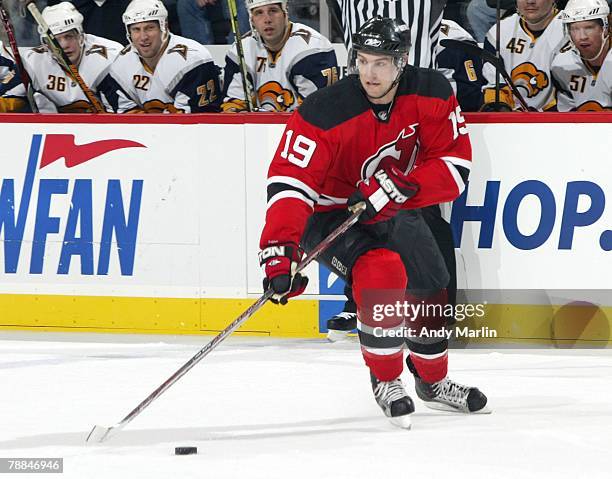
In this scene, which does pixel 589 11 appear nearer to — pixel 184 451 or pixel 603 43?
pixel 603 43

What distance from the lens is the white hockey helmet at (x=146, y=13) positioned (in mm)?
5950

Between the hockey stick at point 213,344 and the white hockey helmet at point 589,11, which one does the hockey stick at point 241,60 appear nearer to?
the white hockey helmet at point 589,11

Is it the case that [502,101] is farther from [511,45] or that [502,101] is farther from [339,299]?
[339,299]

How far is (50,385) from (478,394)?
4.95 feet

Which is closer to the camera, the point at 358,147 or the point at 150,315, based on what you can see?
the point at 358,147

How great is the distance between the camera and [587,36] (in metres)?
5.45

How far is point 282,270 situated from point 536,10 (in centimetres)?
246

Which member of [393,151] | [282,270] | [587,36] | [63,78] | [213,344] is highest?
[587,36]

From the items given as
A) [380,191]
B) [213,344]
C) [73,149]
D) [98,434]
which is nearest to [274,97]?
[73,149]

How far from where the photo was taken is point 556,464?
11.6ft

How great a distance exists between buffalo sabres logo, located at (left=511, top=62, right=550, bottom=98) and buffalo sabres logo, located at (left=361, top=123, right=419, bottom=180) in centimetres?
159

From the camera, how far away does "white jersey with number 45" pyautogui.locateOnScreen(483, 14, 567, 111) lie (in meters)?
5.59

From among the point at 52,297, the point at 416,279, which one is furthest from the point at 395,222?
the point at 52,297

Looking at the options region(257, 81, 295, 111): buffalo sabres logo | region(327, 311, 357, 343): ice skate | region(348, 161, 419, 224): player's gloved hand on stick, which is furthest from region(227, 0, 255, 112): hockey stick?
region(348, 161, 419, 224): player's gloved hand on stick
